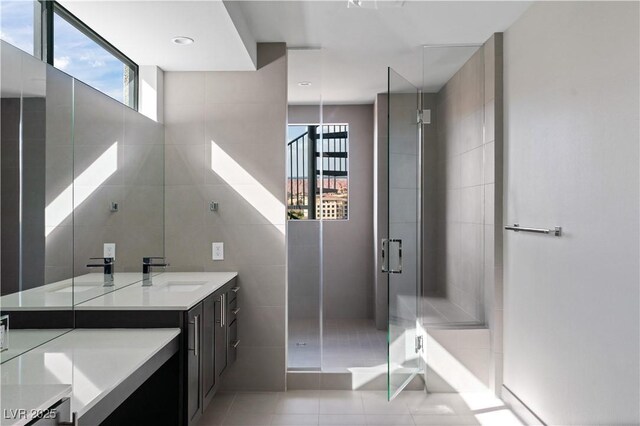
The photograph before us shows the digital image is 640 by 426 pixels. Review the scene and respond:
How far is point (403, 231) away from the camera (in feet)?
11.1

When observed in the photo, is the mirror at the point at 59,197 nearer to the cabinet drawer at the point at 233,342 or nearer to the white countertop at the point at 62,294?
the white countertop at the point at 62,294

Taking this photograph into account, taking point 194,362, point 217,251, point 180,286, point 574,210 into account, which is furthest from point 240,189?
point 574,210

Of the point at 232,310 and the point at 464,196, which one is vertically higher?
the point at 464,196

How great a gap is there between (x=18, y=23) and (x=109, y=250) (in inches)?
47.6

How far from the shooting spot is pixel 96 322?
226 centimetres

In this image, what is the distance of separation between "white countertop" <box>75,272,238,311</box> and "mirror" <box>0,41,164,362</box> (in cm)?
8

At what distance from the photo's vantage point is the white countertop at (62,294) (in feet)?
5.87

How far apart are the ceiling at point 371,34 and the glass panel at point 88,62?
0.93 metres

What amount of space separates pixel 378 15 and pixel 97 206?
6.80 feet

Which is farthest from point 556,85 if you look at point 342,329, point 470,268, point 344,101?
point 342,329

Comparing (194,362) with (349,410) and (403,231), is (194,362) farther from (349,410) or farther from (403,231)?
(403,231)

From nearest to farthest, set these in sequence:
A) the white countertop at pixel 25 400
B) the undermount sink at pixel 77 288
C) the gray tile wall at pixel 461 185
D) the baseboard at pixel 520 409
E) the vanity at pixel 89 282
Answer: the white countertop at pixel 25 400, the vanity at pixel 89 282, the undermount sink at pixel 77 288, the baseboard at pixel 520 409, the gray tile wall at pixel 461 185

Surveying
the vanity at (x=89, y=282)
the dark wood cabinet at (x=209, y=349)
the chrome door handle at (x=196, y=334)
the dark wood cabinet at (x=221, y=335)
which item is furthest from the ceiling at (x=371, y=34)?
the chrome door handle at (x=196, y=334)

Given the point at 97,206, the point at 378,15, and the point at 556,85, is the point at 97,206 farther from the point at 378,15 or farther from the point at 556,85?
the point at 556,85
